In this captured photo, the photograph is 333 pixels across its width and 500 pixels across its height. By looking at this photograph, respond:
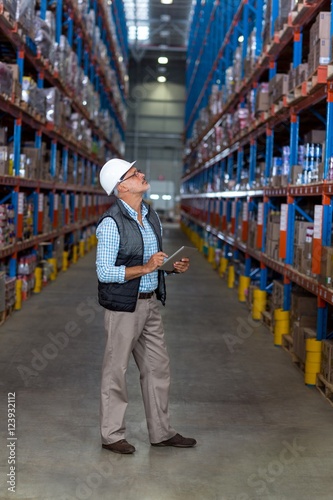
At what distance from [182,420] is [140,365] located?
0.77 metres

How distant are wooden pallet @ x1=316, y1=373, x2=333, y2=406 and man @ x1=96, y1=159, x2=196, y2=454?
4.89 ft

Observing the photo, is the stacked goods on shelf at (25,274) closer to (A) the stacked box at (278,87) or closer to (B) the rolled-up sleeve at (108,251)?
(A) the stacked box at (278,87)

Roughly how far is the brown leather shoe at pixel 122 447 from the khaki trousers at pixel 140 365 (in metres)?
0.02

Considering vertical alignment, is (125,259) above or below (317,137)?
below

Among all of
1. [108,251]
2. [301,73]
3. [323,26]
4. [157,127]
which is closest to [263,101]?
[301,73]

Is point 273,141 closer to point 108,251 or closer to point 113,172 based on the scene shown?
point 113,172

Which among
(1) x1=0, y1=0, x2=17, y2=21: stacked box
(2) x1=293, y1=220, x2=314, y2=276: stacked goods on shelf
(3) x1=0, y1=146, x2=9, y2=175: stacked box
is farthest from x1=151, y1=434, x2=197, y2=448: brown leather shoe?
(1) x1=0, y1=0, x2=17, y2=21: stacked box

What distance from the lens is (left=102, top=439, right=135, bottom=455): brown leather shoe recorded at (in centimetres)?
370

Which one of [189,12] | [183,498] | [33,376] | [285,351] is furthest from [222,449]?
[189,12]

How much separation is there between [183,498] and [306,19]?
4.92 meters

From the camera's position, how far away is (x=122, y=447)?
12.1ft

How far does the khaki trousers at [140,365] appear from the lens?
365 centimetres

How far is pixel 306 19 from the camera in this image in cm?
650

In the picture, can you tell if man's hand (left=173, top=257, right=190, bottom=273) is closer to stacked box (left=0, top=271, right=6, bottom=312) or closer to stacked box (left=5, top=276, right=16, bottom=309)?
stacked box (left=0, top=271, right=6, bottom=312)
